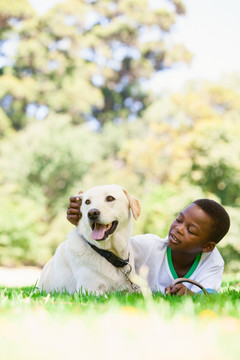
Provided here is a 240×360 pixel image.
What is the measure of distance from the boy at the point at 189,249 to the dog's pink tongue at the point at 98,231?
30 cm

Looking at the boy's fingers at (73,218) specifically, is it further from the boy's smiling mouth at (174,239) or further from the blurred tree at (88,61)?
the blurred tree at (88,61)

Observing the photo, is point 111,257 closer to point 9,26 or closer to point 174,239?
point 174,239

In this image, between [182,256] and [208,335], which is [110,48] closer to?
[182,256]

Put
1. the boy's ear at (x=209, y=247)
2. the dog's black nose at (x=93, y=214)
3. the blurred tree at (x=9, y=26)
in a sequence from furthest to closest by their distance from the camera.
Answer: the blurred tree at (x=9, y=26) → the boy's ear at (x=209, y=247) → the dog's black nose at (x=93, y=214)

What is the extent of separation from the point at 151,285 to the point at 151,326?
2.12 m

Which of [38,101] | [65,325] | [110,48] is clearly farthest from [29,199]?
[65,325]

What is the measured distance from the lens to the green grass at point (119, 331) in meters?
1.54

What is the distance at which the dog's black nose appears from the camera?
3359 mm

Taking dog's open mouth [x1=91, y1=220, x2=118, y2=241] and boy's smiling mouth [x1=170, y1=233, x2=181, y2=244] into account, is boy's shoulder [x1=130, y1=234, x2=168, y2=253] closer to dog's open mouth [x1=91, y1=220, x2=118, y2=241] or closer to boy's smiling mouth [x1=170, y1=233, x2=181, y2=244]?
boy's smiling mouth [x1=170, y1=233, x2=181, y2=244]

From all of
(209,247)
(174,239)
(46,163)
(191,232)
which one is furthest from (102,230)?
(46,163)

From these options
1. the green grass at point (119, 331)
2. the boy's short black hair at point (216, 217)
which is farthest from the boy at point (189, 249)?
the green grass at point (119, 331)

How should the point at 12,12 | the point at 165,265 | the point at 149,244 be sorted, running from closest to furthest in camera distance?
1. the point at 165,265
2. the point at 149,244
3. the point at 12,12

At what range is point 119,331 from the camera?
1.77 meters

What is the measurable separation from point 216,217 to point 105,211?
1.04 metres
